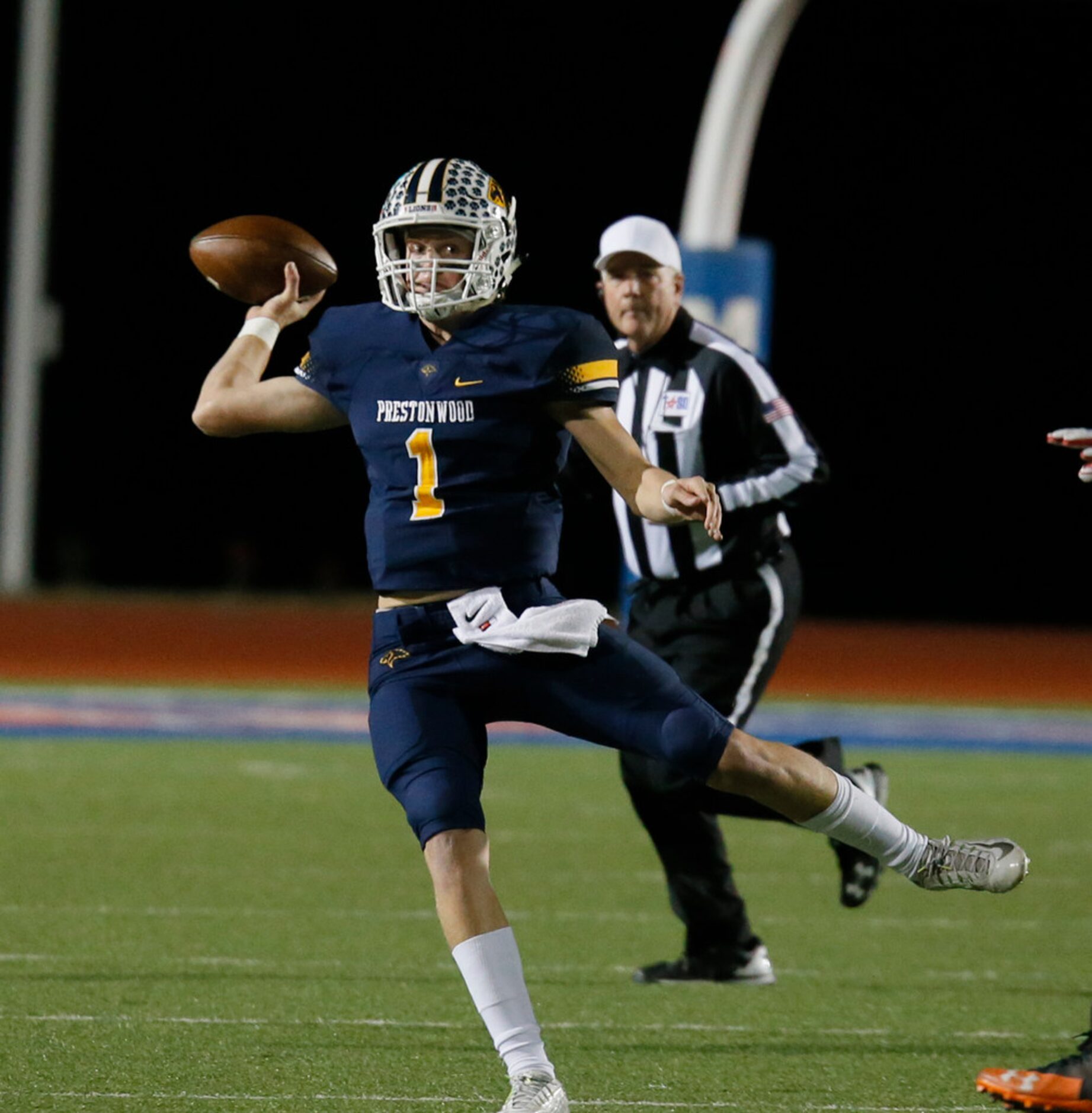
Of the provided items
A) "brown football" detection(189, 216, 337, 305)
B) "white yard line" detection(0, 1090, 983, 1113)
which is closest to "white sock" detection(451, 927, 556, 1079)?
"white yard line" detection(0, 1090, 983, 1113)

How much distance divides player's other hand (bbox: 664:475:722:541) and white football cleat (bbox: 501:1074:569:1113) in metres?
0.94

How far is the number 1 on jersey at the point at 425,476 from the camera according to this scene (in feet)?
11.5

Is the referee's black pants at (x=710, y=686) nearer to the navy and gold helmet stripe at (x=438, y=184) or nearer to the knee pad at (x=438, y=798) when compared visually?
the knee pad at (x=438, y=798)

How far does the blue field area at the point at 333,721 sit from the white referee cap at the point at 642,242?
5.33m

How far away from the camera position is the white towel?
3428 millimetres

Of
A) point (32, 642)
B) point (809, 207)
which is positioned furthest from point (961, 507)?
point (32, 642)

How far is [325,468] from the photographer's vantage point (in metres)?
24.5

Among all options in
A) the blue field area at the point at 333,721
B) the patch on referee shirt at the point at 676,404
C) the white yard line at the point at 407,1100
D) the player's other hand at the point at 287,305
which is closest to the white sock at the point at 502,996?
the white yard line at the point at 407,1100

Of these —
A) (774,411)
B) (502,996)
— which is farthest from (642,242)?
(502,996)

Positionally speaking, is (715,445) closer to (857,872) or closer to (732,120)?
(857,872)

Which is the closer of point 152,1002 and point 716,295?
point 152,1002

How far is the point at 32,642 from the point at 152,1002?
11.1 meters

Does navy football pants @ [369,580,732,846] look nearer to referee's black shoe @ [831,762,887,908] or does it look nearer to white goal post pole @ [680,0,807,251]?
referee's black shoe @ [831,762,887,908]

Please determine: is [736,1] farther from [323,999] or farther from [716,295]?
[323,999]
